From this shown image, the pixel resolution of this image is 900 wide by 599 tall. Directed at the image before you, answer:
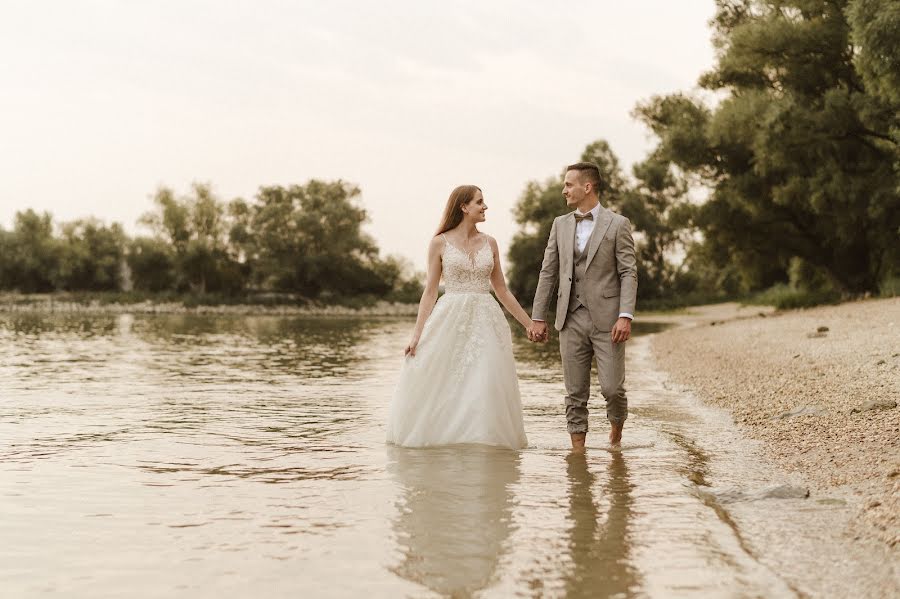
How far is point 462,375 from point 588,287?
1353mm

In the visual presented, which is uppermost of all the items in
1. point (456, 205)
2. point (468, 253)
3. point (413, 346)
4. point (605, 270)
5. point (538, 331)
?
point (456, 205)

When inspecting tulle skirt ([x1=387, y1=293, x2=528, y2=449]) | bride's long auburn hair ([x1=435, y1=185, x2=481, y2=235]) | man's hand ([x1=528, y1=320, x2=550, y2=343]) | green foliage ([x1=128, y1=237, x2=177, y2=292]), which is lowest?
tulle skirt ([x1=387, y1=293, x2=528, y2=449])

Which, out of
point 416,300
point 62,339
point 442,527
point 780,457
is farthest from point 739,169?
point 416,300

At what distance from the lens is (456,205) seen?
8.22 metres

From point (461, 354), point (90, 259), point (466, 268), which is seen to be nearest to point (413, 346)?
point (461, 354)

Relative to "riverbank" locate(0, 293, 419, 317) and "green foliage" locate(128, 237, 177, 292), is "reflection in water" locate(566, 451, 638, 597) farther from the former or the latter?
"green foliage" locate(128, 237, 177, 292)

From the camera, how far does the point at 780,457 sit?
24.3 feet

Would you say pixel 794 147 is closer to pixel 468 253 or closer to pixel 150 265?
pixel 468 253

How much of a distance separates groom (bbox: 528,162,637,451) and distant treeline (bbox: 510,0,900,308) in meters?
21.0

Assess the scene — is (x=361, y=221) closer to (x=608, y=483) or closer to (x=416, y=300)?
(x=416, y=300)

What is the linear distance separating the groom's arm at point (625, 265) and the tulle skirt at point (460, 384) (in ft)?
3.83

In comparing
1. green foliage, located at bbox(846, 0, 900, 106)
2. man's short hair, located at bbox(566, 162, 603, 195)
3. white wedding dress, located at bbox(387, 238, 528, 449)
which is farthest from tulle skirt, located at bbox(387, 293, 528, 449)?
green foliage, located at bbox(846, 0, 900, 106)

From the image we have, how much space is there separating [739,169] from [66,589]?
3724 cm

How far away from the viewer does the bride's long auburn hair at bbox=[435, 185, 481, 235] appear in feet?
26.8
